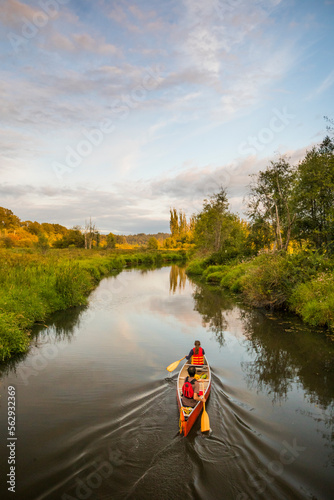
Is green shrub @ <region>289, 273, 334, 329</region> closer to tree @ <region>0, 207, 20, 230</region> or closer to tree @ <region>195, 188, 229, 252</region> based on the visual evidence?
tree @ <region>195, 188, 229, 252</region>

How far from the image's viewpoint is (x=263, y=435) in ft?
20.4

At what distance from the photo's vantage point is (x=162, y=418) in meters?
6.64

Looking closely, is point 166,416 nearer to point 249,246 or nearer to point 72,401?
point 72,401

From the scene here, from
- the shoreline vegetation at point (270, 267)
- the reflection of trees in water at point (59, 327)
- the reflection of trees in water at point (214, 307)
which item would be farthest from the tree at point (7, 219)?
the reflection of trees in water at point (59, 327)

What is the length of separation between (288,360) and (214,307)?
915 cm

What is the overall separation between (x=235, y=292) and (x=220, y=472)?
19.5 m

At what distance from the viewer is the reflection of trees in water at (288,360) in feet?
28.0

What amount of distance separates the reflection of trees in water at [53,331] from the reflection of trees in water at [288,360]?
7.51 metres

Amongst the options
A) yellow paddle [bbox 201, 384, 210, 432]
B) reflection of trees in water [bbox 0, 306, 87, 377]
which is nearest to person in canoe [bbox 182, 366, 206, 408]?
yellow paddle [bbox 201, 384, 210, 432]

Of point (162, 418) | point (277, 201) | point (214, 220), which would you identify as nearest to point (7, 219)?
point (214, 220)

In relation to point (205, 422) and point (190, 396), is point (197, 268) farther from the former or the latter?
point (205, 422)

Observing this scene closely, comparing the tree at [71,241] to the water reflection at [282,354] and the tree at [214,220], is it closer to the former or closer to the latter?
the tree at [214,220]

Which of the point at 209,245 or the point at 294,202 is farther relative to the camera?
the point at 209,245

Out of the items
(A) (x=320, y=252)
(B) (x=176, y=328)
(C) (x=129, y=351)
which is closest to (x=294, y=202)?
(A) (x=320, y=252)
